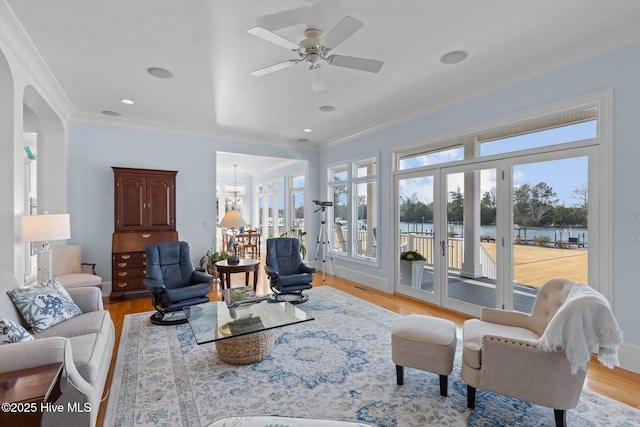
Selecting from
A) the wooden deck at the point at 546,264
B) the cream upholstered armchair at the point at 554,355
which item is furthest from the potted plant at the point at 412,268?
the cream upholstered armchair at the point at 554,355

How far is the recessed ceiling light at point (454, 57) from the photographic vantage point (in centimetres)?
309

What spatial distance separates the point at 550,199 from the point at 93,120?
6.60 meters

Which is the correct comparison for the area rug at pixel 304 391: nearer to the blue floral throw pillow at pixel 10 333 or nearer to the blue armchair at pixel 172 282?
the blue armchair at pixel 172 282

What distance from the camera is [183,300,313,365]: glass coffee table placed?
2590 millimetres

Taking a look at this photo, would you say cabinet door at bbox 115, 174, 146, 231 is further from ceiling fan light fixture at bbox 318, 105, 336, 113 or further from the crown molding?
ceiling fan light fixture at bbox 318, 105, 336, 113

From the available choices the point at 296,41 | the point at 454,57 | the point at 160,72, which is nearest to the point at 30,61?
the point at 160,72

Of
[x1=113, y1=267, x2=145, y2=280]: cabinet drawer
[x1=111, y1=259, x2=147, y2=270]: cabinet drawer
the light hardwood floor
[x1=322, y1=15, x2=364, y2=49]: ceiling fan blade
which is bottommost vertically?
the light hardwood floor

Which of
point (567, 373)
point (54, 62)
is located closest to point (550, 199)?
point (567, 373)

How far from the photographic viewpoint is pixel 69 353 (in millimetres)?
1767

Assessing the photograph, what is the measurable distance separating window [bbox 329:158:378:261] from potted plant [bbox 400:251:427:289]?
761 mm

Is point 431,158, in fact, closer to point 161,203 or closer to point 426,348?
point 426,348

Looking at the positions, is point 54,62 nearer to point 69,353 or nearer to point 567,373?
point 69,353

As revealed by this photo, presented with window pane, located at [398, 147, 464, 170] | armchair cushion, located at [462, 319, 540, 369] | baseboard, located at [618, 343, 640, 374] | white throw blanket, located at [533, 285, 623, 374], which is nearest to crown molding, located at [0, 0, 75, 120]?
armchair cushion, located at [462, 319, 540, 369]

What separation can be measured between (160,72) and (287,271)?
3.20 meters
